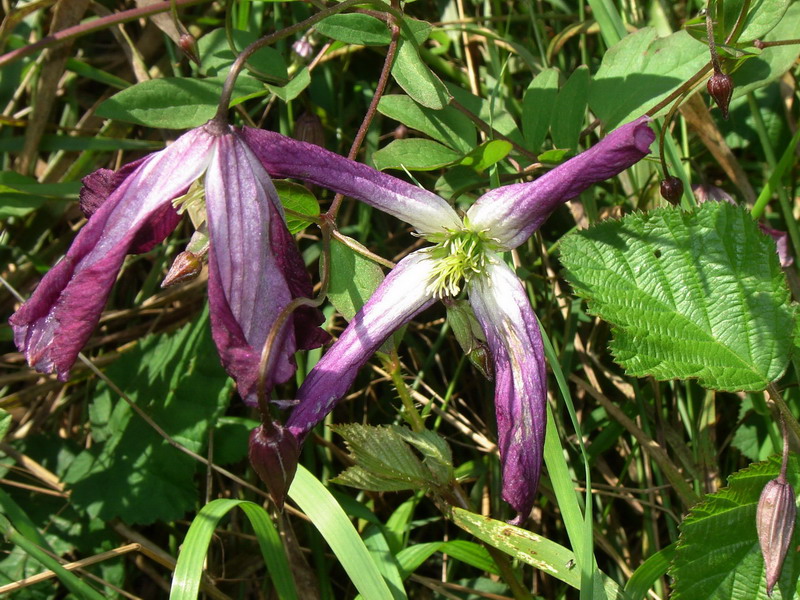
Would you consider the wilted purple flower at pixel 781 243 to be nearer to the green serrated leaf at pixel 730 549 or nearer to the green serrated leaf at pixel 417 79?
the green serrated leaf at pixel 730 549

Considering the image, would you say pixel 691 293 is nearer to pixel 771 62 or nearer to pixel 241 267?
pixel 771 62

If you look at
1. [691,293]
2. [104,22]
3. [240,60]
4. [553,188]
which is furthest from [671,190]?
[104,22]

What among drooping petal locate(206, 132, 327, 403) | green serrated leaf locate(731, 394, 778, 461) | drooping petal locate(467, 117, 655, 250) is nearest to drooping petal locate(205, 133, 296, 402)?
drooping petal locate(206, 132, 327, 403)

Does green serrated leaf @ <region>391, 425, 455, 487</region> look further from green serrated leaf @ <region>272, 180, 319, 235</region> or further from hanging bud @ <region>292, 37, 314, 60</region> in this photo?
hanging bud @ <region>292, 37, 314, 60</region>

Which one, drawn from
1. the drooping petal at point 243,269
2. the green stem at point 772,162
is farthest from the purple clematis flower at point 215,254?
the green stem at point 772,162

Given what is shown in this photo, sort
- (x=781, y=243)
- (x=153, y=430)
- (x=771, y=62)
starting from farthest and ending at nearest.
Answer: (x=153, y=430) → (x=781, y=243) → (x=771, y=62)

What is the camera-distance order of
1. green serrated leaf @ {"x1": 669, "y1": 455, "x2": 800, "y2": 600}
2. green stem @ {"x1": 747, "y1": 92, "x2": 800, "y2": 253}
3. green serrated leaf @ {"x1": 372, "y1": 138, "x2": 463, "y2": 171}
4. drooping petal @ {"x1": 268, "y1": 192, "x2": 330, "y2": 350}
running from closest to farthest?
drooping petal @ {"x1": 268, "y1": 192, "x2": 330, "y2": 350} < green serrated leaf @ {"x1": 669, "y1": 455, "x2": 800, "y2": 600} < green serrated leaf @ {"x1": 372, "y1": 138, "x2": 463, "y2": 171} < green stem @ {"x1": 747, "y1": 92, "x2": 800, "y2": 253}
